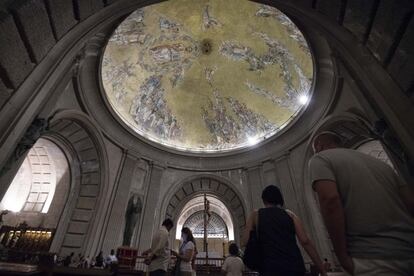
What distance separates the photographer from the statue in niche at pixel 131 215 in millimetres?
10203

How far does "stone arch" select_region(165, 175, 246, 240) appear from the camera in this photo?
12707 mm

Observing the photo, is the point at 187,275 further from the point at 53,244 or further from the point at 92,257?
the point at 53,244

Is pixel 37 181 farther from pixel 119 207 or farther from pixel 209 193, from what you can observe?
pixel 209 193

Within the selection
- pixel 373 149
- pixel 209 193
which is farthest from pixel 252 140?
pixel 373 149

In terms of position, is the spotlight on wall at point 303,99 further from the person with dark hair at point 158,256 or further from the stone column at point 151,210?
the person with dark hair at point 158,256

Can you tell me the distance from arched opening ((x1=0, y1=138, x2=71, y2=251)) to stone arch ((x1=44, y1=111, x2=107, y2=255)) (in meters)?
0.38

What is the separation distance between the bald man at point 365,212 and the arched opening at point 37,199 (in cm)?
1141

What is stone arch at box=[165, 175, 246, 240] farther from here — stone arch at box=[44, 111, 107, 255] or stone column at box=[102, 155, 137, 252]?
stone arch at box=[44, 111, 107, 255]

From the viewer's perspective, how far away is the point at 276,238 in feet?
6.07

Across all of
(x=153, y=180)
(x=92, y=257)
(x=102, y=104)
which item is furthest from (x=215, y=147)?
(x=92, y=257)

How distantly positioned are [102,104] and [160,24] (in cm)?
523

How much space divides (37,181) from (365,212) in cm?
1417

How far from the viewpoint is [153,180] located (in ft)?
40.6

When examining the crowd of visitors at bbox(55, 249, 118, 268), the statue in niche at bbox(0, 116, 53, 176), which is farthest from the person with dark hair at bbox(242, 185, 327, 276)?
the crowd of visitors at bbox(55, 249, 118, 268)
